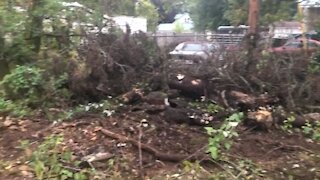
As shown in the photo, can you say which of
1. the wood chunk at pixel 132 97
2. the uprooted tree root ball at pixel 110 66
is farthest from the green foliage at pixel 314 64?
the wood chunk at pixel 132 97

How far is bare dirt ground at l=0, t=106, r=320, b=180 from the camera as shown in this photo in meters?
4.70

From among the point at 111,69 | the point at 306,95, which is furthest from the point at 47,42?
the point at 306,95

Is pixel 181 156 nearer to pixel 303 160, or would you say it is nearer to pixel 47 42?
pixel 303 160

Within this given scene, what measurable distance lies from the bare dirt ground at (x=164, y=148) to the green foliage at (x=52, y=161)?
0.11 metres

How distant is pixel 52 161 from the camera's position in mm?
4645

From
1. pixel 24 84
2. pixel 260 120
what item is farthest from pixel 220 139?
pixel 24 84

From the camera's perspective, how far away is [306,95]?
6.59 m

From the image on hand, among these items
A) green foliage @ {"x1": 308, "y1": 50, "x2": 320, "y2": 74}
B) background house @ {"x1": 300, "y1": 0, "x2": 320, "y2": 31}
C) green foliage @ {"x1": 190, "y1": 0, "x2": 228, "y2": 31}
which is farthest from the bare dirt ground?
green foliage @ {"x1": 190, "y1": 0, "x2": 228, "y2": 31}

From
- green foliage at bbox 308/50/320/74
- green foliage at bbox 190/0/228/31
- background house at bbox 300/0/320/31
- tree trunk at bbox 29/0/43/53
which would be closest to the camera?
green foliage at bbox 308/50/320/74

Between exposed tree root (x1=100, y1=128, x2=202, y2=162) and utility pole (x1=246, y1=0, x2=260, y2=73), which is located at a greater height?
utility pole (x1=246, y1=0, x2=260, y2=73)

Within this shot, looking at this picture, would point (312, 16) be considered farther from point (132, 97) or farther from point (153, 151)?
point (153, 151)

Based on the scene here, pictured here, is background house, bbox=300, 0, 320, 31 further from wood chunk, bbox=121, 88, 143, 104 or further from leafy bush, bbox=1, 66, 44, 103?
leafy bush, bbox=1, 66, 44, 103

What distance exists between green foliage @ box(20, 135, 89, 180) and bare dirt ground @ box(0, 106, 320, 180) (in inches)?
4.5

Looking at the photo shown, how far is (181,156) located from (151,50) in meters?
3.13
